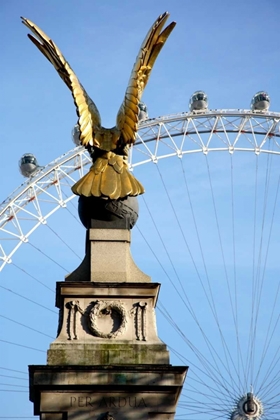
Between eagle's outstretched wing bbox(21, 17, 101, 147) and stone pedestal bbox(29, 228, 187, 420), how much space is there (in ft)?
9.20

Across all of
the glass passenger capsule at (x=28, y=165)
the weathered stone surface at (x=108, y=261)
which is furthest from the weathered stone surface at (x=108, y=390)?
the glass passenger capsule at (x=28, y=165)

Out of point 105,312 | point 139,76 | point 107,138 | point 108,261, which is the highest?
point 139,76

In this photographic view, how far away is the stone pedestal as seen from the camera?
27.8m

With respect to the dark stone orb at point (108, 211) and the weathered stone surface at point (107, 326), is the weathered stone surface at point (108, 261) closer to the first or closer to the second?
the dark stone orb at point (108, 211)

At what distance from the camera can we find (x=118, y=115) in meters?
31.7

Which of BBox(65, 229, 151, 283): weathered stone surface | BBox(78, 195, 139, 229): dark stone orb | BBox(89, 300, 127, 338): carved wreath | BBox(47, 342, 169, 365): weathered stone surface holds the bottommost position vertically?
BBox(47, 342, 169, 365): weathered stone surface

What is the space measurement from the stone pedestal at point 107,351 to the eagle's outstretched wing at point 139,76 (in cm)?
297

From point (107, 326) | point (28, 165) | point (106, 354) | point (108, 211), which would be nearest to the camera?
point (106, 354)

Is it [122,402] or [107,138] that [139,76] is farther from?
[122,402]

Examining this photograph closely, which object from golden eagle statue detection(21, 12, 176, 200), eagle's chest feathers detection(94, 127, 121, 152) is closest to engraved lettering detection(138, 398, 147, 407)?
golden eagle statue detection(21, 12, 176, 200)

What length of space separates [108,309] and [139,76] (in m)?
6.53

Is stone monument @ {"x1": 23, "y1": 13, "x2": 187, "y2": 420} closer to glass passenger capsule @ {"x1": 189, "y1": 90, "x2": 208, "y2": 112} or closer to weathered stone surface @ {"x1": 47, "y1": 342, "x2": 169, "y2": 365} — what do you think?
weathered stone surface @ {"x1": 47, "y1": 342, "x2": 169, "y2": 365}

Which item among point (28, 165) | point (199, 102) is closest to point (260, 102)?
point (199, 102)

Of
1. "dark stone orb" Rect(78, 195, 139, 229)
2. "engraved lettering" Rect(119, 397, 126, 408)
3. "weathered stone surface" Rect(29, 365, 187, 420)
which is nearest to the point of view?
"weathered stone surface" Rect(29, 365, 187, 420)
